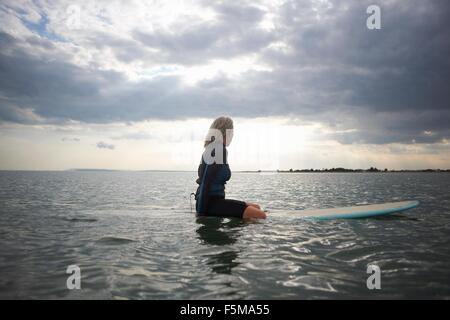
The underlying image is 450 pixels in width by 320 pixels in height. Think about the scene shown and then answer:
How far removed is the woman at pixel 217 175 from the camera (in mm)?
9867

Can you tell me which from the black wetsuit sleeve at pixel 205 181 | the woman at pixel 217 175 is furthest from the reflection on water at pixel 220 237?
the black wetsuit sleeve at pixel 205 181

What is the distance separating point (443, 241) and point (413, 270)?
3223 mm

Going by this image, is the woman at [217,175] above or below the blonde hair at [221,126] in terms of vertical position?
below

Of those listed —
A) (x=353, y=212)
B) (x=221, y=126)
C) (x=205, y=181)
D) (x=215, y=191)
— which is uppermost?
(x=221, y=126)

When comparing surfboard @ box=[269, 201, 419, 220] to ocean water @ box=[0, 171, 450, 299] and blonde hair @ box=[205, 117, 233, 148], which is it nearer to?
ocean water @ box=[0, 171, 450, 299]

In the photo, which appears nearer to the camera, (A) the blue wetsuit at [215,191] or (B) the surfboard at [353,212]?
(A) the blue wetsuit at [215,191]

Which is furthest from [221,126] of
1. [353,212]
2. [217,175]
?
[353,212]

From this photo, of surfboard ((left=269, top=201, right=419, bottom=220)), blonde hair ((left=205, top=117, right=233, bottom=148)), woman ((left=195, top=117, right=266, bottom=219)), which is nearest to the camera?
woman ((left=195, top=117, right=266, bottom=219))

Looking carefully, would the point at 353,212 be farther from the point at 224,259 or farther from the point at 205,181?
the point at 224,259

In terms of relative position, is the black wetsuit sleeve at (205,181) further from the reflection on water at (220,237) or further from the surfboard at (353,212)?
the surfboard at (353,212)

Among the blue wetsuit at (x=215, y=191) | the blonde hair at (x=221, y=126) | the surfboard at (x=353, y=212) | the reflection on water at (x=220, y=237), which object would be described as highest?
the blonde hair at (x=221, y=126)

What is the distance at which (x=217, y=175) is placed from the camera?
32.7 ft

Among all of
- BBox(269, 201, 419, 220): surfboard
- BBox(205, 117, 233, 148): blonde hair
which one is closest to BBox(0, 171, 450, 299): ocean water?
BBox(269, 201, 419, 220): surfboard

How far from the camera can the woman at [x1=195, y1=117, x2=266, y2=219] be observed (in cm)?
987
